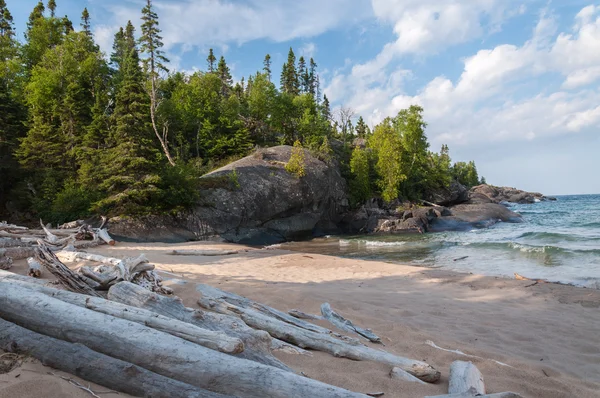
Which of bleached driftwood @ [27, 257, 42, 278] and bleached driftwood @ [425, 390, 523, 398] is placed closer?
bleached driftwood @ [425, 390, 523, 398]

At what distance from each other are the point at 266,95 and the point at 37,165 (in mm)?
25190

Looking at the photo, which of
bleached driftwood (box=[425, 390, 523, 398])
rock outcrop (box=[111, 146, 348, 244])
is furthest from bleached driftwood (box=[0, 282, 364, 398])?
rock outcrop (box=[111, 146, 348, 244])

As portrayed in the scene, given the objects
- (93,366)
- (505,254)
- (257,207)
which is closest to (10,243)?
(93,366)

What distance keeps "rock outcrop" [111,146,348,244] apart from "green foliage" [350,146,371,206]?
483cm

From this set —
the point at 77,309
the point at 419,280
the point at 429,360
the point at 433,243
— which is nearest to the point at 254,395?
the point at 77,309

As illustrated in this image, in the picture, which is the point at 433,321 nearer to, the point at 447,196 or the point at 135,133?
the point at 135,133

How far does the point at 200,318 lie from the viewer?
3861mm

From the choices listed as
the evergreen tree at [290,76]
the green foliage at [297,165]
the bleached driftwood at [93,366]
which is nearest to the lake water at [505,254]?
the green foliage at [297,165]

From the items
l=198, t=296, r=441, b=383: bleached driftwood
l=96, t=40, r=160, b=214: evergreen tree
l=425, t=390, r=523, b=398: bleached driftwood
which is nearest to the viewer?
l=425, t=390, r=523, b=398: bleached driftwood

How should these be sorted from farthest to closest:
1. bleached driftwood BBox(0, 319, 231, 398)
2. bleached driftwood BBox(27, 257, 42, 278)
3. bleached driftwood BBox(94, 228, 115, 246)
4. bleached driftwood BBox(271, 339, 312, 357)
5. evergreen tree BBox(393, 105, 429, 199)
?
evergreen tree BBox(393, 105, 429, 199) → bleached driftwood BBox(94, 228, 115, 246) → bleached driftwood BBox(27, 257, 42, 278) → bleached driftwood BBox(271, 339, 312, 357) → bleached driftwood BBox(0, 319, 231, 398)

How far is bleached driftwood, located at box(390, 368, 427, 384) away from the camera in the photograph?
3.53 meters

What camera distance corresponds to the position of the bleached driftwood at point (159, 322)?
297 centimetres

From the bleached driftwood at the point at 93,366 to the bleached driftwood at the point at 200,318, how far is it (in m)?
0.91

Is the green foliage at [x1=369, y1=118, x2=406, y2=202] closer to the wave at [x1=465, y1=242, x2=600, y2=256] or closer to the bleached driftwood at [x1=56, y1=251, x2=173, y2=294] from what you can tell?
the wave at [x1=465, y1=242, x2=600, y2=256]
